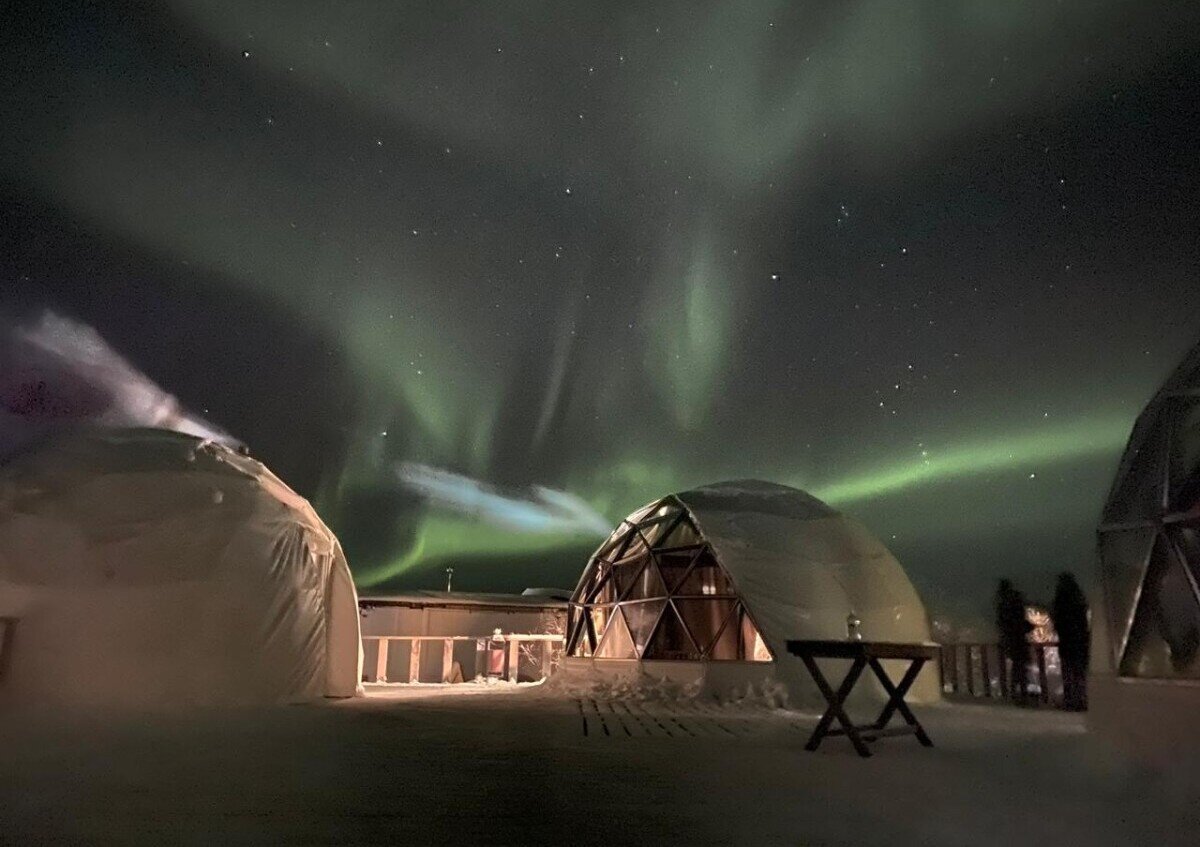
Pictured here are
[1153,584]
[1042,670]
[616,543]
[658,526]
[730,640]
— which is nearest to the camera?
[1153,584]

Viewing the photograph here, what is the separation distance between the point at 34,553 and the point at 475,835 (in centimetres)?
798

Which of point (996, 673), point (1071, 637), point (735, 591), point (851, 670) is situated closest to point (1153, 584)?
point (851, 670)

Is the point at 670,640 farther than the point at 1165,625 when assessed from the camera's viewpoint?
Yes

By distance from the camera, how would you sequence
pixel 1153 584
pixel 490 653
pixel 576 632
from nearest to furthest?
pixel 1153 584 < pixel 576 632 < pixel 490 653

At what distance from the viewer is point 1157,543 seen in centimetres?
505

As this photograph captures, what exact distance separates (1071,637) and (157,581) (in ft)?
40.4

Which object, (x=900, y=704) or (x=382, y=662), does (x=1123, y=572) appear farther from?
(x=382, y=662)

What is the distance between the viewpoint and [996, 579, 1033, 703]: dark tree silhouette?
12.0 meters

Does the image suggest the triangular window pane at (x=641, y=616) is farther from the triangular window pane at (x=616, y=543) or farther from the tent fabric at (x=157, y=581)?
the tent fabric at (x=157, y=581)

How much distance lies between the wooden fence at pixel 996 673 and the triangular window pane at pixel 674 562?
5.08 m

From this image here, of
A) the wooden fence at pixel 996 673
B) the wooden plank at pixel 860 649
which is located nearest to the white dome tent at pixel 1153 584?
the wooden plank at pixel 860 649

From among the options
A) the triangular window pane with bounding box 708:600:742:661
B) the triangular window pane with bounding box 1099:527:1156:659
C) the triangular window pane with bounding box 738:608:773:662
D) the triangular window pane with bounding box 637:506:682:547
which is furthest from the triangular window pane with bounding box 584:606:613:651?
the triangular window pane with bounding box 1099:527:1156:659

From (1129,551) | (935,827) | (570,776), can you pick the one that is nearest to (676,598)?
(1129,551)

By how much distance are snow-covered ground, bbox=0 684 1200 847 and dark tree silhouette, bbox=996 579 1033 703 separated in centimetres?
622
